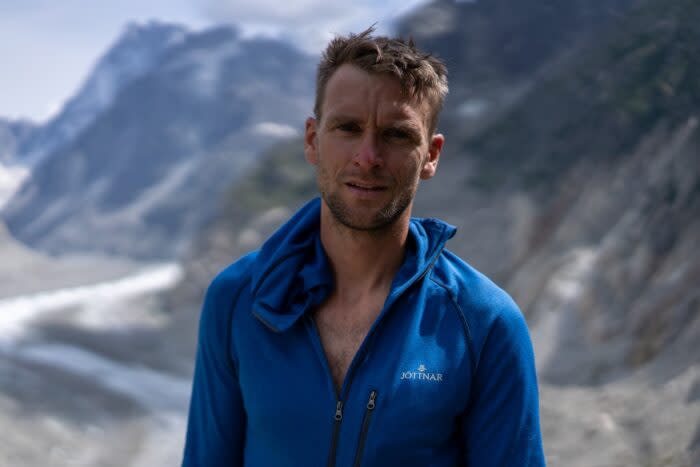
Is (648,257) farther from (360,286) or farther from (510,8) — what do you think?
(510,8)

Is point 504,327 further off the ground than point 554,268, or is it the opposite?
point 554,268

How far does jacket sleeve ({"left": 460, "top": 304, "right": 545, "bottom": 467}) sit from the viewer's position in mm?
2275

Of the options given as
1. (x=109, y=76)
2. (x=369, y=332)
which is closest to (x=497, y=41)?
(x=369, y=332)

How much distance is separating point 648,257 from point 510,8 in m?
38.1

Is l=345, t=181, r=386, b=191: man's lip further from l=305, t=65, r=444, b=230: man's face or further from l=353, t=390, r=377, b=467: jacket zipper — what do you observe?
l=353, t=390, r=377, b=467: jacket zipper

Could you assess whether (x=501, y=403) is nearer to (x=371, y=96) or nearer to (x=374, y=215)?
(x=374, y=215)

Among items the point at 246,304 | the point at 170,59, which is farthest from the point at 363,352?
the point at 170,59

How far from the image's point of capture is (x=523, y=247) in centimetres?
2722

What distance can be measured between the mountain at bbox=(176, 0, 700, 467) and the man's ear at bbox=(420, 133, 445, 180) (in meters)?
8.73

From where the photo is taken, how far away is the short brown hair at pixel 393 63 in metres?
2.29

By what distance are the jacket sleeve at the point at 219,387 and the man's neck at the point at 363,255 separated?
0.32m

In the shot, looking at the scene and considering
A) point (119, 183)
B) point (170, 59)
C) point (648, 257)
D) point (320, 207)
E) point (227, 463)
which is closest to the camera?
point (227, 463)

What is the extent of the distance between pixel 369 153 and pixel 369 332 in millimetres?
488

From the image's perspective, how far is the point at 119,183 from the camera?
91.2 meters
